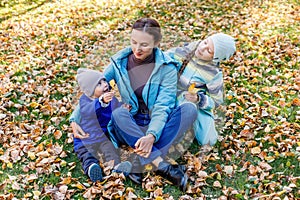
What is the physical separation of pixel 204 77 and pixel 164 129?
823 millimetres

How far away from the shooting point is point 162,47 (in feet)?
19.7

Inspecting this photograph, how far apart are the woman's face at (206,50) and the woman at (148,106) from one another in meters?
0.30

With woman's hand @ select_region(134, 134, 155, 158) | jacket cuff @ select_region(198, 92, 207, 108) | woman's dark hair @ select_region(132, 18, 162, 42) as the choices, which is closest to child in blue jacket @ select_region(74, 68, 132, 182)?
woman's hand @ select_region(134, 134, 155, 158)

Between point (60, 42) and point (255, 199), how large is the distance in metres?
4.61

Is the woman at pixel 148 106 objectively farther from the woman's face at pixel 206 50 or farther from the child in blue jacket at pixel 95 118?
the woman's face at pixel 206 50

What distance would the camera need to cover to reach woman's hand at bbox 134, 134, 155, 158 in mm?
3463

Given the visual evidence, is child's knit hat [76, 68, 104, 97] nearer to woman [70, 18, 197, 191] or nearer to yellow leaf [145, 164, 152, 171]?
woman [70, 18, 197, 191]

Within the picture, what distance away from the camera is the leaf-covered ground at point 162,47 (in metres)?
3.57

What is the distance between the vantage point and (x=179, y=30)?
7.21 m

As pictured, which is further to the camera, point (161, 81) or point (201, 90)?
point (201, 90)

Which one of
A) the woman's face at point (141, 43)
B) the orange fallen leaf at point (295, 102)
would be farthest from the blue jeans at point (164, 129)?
the orange fallen leaf at point (295, 102)

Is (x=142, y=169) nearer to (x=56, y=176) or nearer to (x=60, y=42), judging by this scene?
(x=56, y=176)

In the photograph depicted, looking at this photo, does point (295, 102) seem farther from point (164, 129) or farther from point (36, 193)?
point (36, 193)

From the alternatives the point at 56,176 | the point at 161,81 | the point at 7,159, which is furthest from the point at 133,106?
the point at 7,159
